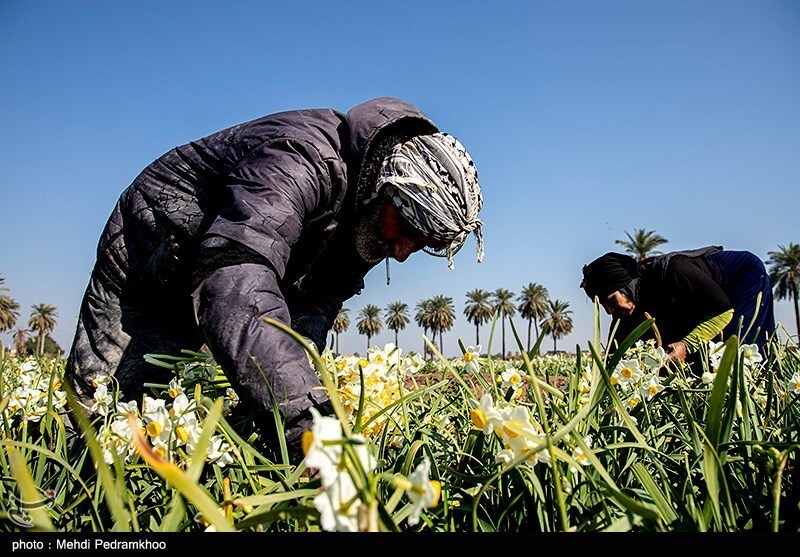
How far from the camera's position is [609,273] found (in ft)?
13.1

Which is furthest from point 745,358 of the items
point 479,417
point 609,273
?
point 609,273

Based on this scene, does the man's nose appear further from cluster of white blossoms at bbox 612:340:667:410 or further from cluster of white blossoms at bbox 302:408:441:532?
cluster of white blossoms at bbox 302:408:441:532

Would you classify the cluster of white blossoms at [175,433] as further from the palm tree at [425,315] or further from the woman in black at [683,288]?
the palm tree at [425,315]

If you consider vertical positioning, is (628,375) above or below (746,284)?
below

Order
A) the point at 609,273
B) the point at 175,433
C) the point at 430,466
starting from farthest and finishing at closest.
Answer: the point at 609,273, the point at 430,466, the point at 175,433

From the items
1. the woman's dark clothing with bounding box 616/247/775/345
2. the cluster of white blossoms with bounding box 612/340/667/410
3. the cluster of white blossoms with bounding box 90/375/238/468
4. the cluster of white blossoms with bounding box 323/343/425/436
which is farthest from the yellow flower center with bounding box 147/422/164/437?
the woman's dark clothing with bounding box 616/247/775/345

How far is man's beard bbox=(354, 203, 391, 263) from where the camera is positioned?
6.91 ft

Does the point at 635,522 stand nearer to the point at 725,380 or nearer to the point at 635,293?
the point at 725,380

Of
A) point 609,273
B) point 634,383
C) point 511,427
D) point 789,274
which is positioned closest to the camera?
point 511,427

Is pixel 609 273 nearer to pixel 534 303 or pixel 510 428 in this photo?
pixel 510 428

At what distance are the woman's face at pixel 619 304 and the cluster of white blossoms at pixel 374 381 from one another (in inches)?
111

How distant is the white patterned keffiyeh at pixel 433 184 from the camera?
196 cm

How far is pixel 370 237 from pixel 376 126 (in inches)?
18.7

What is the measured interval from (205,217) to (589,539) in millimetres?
1684
